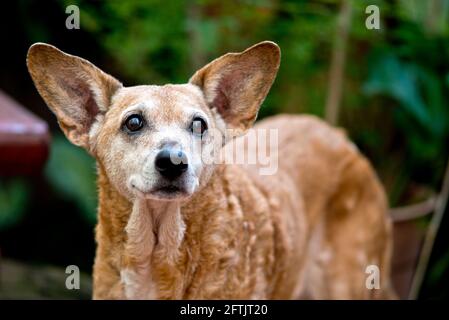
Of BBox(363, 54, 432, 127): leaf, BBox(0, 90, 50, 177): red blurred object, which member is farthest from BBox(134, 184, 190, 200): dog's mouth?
BBox(363, 54, 432, 127): leaf

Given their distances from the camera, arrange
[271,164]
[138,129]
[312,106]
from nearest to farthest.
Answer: [138,129], [271,164], [312,106]

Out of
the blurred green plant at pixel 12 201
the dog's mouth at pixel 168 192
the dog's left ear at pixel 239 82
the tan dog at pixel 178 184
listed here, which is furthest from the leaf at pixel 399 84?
the dog's mouth at pixel 168 192

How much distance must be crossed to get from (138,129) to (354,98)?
16.9 feet

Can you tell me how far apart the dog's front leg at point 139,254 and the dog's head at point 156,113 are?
0.43ft

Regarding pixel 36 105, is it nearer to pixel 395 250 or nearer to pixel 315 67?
pixel 315 67

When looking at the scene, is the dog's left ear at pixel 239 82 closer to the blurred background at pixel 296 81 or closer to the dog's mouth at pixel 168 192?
the dog's mouth at pixel 168 192

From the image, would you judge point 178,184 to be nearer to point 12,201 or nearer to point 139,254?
point 139,254

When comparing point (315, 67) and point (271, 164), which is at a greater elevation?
point (315, 67)

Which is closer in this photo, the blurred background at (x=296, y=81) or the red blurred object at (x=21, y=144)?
the red blurred object at (x=21, y=144)

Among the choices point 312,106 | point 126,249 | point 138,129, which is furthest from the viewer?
point 312,106

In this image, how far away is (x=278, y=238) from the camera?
16.7ft

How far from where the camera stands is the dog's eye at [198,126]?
4.10 m

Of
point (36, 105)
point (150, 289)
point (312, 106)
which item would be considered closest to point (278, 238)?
point (150, 289)

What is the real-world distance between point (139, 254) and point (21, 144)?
5.93 ft
